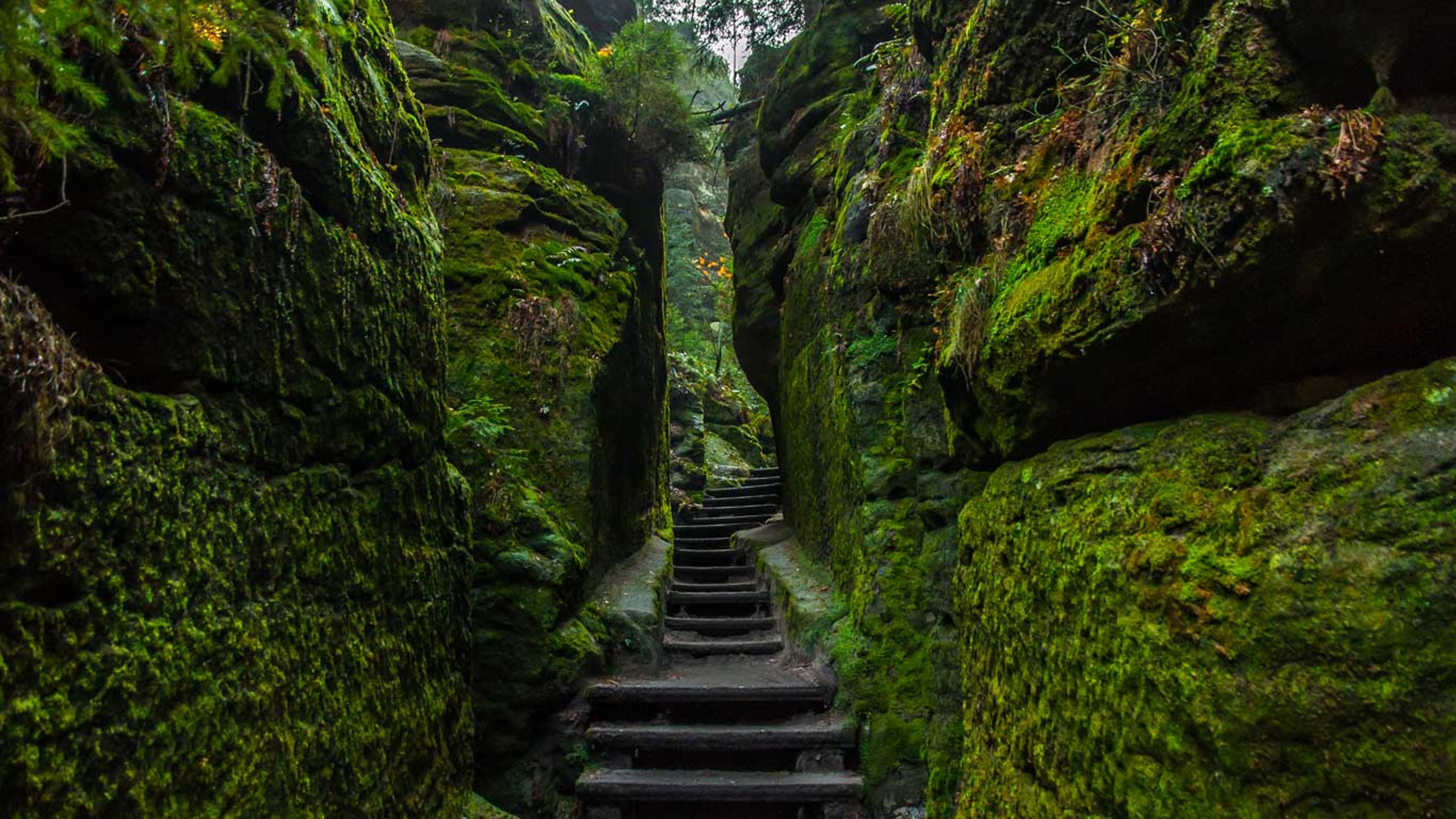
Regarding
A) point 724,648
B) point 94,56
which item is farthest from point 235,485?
point 724,648

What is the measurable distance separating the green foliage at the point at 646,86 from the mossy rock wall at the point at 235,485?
6.56m

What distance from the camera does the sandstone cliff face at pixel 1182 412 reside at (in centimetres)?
177

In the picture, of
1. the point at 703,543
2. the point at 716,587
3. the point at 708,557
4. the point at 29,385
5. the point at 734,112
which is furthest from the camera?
the point at 734,112

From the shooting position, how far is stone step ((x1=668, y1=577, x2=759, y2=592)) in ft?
28.6

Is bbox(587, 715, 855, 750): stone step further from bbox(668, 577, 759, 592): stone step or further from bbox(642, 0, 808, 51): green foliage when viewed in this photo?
bbox(642, 0, 808, 51): green foliage

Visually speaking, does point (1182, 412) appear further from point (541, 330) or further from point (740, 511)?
point (740, 511)

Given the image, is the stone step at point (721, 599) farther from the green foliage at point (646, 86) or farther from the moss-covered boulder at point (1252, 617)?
the green foliage at point (646, 86)

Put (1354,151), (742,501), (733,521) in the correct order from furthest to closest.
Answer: (742,501) < (733,521) < (1354,151)

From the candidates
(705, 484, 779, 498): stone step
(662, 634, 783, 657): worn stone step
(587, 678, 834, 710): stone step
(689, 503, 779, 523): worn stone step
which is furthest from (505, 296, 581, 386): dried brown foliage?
(705, 484, 779, 498): stone step

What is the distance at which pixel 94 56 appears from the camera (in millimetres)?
1979

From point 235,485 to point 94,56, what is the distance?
4.40ft

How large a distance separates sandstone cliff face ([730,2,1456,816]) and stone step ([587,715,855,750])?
39 cm

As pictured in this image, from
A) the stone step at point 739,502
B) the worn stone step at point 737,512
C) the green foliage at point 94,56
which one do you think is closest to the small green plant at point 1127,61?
the green foliage at point 94,56

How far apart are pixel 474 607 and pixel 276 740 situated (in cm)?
261
